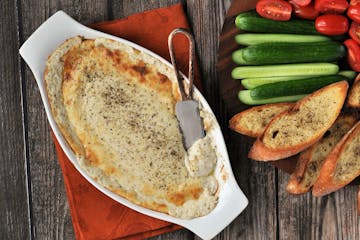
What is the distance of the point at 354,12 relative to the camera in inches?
119

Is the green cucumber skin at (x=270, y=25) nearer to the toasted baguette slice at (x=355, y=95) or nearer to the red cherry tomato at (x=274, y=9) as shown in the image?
the red cherry tomato at (x=274, y=9)

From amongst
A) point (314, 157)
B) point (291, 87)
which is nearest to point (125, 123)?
point (291, 87)

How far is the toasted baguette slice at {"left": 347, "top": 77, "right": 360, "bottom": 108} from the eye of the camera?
117 inches

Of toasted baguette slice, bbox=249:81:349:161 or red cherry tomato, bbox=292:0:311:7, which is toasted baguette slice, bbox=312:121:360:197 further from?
red cherry tomato, bbox=292:0:311:7

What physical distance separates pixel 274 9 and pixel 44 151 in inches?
55.1

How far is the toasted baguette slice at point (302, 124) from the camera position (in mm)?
2971

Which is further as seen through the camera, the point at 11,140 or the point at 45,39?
the point at 11,140

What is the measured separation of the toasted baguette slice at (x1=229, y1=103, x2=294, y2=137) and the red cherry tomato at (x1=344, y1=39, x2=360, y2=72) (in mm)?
359

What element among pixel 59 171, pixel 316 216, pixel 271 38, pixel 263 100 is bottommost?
pixel 316 216

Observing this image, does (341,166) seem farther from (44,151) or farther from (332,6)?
(44,151)

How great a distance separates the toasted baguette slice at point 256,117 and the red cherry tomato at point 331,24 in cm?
40

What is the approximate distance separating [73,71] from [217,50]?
0.74 metres

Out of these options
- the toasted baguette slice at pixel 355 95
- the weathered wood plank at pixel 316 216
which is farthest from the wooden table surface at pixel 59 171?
the toasted baguette slice at pixel 355 95

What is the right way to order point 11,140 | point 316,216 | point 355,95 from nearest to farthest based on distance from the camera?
point 355,95 → point 316,216 → point 11,140
